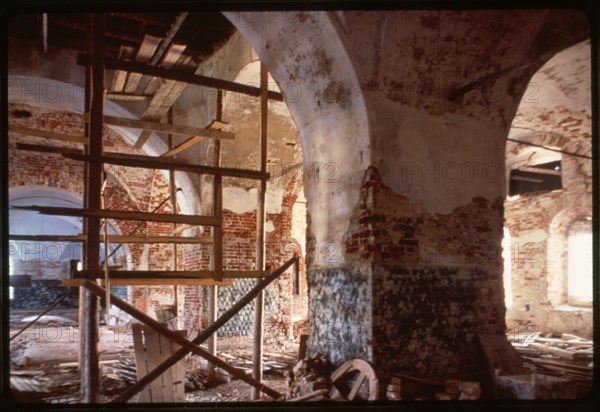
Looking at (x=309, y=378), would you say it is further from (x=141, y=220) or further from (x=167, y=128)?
(x=167, y=128)

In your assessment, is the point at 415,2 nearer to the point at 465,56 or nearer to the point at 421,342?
the point at 465,56

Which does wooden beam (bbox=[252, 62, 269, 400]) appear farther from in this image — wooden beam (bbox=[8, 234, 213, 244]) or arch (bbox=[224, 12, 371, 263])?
arch (bbox=[224, 12, 371, 263])

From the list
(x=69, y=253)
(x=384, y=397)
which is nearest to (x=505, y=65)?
(x=384, y=397)

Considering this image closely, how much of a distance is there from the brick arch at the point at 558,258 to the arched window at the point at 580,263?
0.35 feet

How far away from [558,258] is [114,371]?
1052 centimetres

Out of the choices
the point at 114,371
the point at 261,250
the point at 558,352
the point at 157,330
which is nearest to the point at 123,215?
the point at 157,330

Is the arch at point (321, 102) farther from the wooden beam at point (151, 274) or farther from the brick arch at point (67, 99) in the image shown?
the brick arch at point (67, 99)

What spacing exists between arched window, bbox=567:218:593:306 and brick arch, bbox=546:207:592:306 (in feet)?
0.35

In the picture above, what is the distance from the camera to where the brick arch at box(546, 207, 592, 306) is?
453 inches

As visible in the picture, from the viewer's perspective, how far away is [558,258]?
11.6m

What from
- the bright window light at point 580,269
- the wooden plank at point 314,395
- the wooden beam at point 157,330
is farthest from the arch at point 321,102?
the bright window light at point 580,269

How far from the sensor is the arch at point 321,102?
164 inches

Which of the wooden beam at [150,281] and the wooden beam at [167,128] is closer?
the wooden beam at [150,281]

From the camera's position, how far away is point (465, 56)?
4.40 metres
